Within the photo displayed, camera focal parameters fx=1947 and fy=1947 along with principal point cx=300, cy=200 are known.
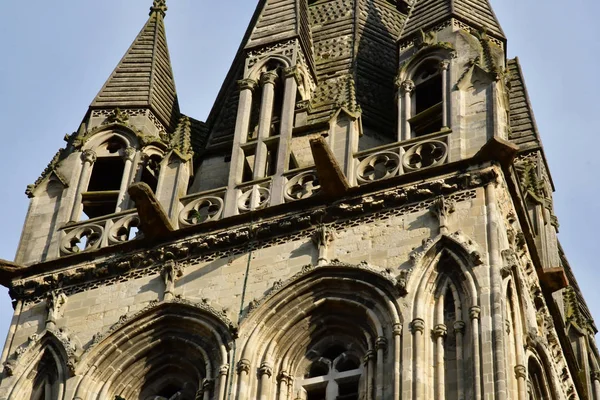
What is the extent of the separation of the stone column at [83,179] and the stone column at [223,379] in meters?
4.44

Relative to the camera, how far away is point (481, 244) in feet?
80.1

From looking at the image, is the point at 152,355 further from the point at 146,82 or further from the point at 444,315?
the point at 146,82

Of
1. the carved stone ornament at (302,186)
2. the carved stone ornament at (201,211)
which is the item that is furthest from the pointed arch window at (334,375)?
the carved stone ornament at (201,211)

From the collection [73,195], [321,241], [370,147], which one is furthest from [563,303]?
[73,195]

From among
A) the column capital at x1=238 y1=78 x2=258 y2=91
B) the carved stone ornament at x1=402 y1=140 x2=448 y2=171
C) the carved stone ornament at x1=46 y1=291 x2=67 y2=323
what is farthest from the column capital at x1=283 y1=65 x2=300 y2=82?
the carved stone ornament at x1=46 y1=291 x2=67 y2=323

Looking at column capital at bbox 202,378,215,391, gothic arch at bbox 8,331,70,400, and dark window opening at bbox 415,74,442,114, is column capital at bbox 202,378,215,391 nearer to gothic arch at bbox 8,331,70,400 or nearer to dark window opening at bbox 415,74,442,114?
gothic arch at bbox 8,331,70,400

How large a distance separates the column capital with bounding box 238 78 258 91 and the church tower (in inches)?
4.7

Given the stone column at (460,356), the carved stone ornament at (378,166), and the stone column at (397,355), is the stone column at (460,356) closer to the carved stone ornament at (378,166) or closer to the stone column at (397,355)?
the stone column at (397,355)

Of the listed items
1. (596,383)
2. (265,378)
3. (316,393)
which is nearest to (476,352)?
(316,393)

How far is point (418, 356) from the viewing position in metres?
23.2

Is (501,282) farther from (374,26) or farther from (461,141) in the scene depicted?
(374,26)

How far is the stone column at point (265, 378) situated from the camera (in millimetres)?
24078

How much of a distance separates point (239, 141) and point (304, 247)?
308 centimetres

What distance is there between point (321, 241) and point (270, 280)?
839mm
